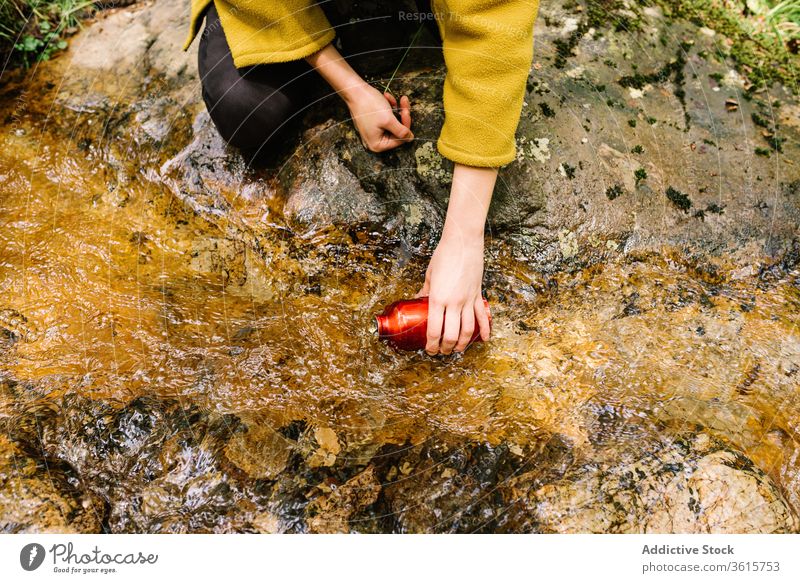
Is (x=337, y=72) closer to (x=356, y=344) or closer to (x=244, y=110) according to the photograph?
(x=244, y=110)

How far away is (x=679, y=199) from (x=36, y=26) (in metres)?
4.27

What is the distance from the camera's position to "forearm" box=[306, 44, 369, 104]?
7.47ft

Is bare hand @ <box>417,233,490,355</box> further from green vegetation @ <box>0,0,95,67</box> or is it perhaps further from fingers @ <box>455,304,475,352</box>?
green vegetation @ <box>0,0,95,67</box>

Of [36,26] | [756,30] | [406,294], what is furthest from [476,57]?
[36,26]

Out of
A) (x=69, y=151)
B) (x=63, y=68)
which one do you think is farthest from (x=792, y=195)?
(x=63, y=68)

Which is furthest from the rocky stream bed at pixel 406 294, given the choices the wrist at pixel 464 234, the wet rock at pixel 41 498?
the wrist at pixel 464 234

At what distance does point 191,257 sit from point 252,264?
0.33 meters

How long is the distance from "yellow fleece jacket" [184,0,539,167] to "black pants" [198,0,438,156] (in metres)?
0.34

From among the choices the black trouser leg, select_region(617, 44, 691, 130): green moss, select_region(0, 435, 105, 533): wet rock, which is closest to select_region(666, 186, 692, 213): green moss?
select_region(617, 44, 691, 130): green moss

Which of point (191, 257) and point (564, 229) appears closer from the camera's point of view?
point (564, 229)

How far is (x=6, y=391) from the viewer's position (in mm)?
1974

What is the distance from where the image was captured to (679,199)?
2.45 metres

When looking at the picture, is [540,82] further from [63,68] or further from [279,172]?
[63,68]

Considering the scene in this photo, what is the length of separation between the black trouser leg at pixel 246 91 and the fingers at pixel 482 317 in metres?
1.39
